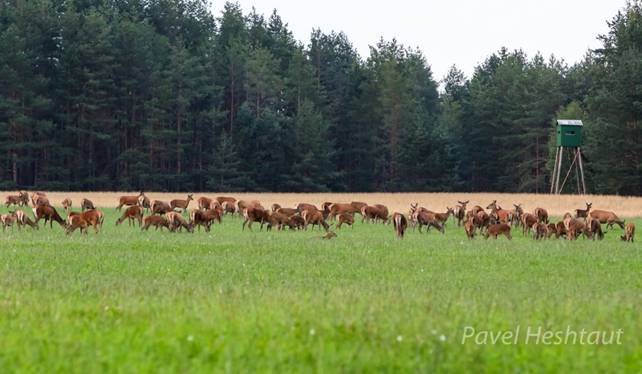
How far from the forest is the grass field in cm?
4818

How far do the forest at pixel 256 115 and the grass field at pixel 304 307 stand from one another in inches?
1897

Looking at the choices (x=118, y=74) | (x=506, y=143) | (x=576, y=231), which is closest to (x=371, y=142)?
(x=506, y=143)

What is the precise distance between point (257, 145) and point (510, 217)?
154 feet

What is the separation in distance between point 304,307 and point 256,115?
7087 cm

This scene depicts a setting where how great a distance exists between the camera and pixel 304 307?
11148mm

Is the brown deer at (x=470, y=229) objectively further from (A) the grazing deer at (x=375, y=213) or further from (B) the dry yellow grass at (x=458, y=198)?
(B) the dry yellow grass at (x=458, y=198)

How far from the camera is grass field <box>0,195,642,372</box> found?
882 cm

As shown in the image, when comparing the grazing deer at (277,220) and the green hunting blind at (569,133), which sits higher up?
the green hunting blind at (569,133)

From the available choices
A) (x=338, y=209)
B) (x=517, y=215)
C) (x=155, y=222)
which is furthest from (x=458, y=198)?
(x=155, y=222)

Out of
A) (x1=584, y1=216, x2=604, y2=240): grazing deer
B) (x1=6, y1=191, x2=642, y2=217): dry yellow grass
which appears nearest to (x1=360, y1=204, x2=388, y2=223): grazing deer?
(x1=6, y1=191, x2=642, y2=217): dry yellow grass

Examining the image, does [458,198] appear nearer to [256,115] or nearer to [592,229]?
[592,229]

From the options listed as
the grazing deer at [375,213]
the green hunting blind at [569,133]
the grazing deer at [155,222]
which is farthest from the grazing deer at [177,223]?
the green hunting blind at [569,133]

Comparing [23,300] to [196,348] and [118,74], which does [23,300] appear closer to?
[196,348]

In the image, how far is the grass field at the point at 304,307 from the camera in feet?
28.9
